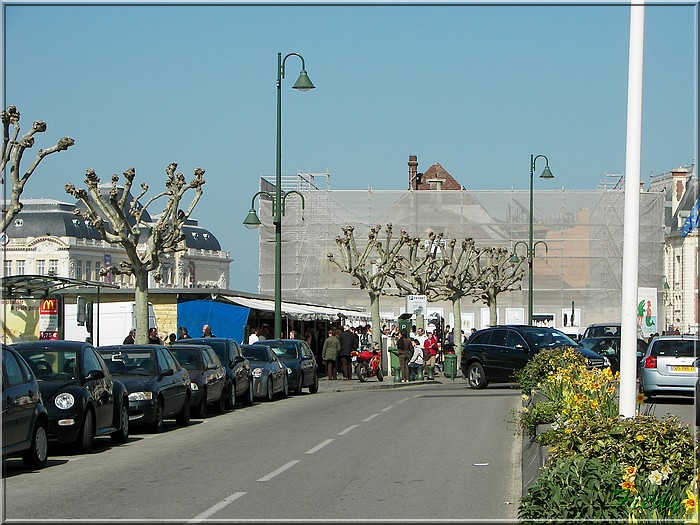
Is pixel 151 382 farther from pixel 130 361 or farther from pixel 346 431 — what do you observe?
pixel 346 431

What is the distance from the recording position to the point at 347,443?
57.2 ft

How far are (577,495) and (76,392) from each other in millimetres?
10299

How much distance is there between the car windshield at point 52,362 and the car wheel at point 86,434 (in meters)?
0.65

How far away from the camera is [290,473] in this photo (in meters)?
13.6

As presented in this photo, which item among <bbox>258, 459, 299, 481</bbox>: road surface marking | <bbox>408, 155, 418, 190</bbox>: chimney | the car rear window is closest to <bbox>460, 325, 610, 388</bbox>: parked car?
the car rear window

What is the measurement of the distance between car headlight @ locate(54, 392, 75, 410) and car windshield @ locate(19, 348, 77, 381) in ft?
2.53

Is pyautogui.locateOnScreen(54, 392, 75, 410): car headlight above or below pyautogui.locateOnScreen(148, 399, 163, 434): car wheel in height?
above

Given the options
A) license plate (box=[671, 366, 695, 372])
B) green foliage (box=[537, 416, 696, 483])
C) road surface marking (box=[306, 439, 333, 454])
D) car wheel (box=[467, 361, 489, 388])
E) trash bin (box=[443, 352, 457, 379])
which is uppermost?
→ green foliage (box=[537, 416, 696, 483])

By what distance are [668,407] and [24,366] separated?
15.6 m

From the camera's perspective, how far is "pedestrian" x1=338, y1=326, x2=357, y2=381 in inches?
1619

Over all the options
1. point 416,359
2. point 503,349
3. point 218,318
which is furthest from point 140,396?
point 416,359

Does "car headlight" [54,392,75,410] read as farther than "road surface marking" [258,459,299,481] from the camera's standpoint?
Yes

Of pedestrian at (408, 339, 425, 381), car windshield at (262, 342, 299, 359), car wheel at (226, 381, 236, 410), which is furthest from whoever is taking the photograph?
pedestrian at (408, 339, 425, 381)

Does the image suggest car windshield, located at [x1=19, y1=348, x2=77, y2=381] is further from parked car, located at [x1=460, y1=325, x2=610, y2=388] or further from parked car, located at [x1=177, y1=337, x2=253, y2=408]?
parked car, located at [x1=460, y1=325, x2=610, y2=388]
